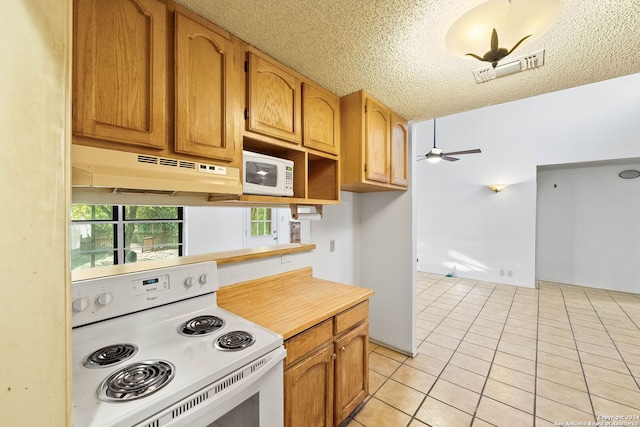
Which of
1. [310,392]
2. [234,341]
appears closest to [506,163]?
[310,392]

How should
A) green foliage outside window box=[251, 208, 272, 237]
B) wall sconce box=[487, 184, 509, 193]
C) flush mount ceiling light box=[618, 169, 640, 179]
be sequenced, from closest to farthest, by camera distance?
flush mount ceiling light box=[618, 169, 640, 179]
wall sconce box=[487, 184, 509, 193]
green foliage outside window box=[251, 208, 272, 237]

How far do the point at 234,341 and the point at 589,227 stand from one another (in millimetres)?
6194

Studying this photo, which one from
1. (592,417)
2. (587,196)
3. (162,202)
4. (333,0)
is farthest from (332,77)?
(587,196)

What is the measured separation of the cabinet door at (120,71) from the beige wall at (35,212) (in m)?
0.43

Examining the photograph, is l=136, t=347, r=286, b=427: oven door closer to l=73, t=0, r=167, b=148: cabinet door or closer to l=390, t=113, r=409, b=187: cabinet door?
l=73, t=0, r=167, b=148: cabinet door

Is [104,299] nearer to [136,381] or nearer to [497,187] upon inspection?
[136,381]

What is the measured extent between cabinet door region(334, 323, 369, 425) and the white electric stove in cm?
53

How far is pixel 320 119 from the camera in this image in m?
1.80

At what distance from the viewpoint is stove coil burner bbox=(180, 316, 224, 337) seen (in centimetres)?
119

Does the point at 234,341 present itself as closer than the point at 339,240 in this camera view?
Yes

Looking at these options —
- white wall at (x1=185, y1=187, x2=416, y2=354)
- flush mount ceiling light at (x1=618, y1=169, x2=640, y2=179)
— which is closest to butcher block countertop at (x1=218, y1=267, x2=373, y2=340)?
white wall at (x1=185, y1=187, x2=416, y2=354)

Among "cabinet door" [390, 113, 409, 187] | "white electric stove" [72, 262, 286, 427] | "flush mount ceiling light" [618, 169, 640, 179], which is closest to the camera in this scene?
"white electric stove" [72, 262, 286, 427]

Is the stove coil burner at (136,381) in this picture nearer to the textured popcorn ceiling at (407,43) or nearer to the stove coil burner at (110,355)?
the stove coil burner at (110,355)

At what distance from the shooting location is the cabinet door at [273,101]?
4.55ft
